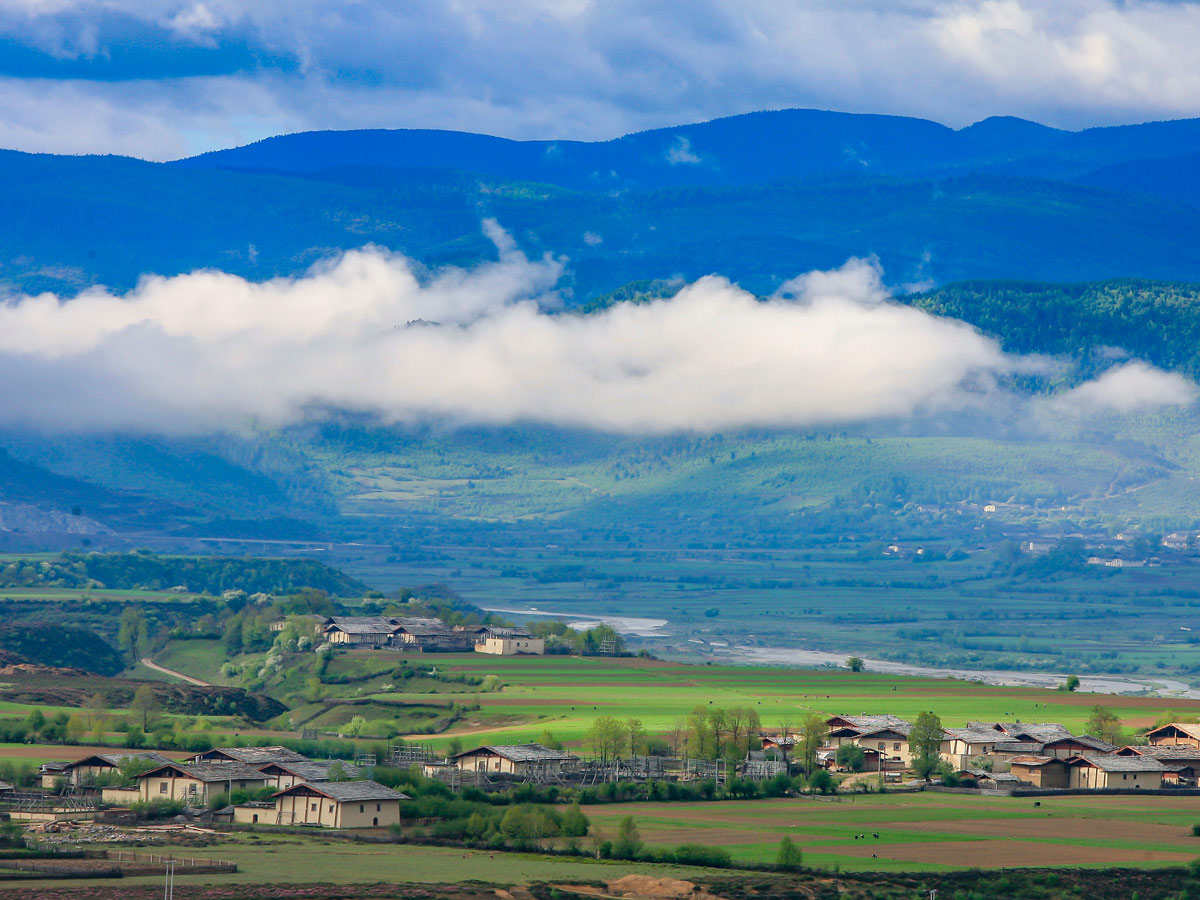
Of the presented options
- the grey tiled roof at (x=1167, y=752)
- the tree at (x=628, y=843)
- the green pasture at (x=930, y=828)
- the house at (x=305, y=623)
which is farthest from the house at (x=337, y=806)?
the house at (x=305, y=623)

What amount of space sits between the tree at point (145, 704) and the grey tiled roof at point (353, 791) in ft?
108

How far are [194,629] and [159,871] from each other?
9895 cm

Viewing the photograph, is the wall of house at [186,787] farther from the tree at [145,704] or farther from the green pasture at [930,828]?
the tree at [145,704]

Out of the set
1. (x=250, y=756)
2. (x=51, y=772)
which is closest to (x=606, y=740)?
(x=250, y=756)

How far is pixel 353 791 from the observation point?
244 ft

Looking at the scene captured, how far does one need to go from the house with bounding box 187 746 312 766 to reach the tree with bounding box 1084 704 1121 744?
40.1 metres

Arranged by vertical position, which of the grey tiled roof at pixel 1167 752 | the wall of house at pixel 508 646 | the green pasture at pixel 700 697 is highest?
the wall of house at pixel 508 646

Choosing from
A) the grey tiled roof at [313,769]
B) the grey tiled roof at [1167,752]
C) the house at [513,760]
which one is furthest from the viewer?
the grey tiled roof at [1167,752]

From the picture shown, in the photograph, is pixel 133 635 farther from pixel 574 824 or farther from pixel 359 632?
pixel 574 824

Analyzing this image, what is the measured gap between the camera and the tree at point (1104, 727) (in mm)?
101812

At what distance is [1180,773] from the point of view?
94.0 meters

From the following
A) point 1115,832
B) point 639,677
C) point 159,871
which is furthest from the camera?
point 639,677

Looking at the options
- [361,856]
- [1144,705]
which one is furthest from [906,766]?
[361,856]

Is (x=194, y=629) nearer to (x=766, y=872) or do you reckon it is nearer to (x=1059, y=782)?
(x=1059, y=782)
